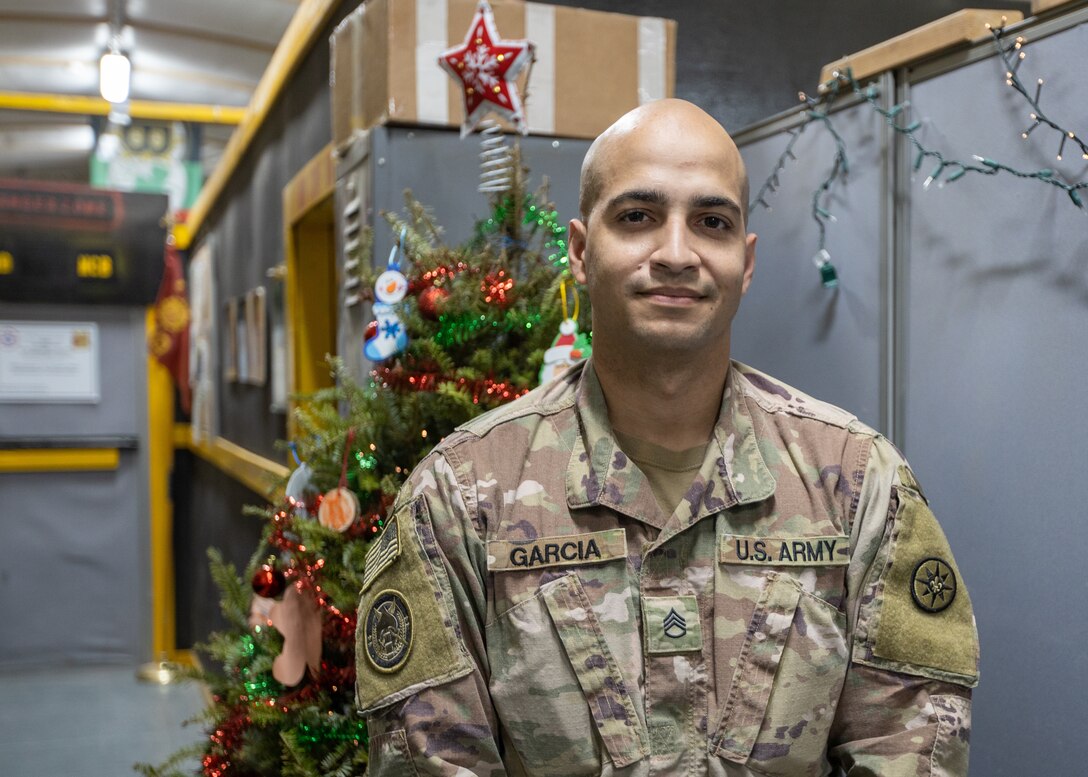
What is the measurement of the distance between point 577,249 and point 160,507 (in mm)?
5677

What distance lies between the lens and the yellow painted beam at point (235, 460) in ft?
14.0

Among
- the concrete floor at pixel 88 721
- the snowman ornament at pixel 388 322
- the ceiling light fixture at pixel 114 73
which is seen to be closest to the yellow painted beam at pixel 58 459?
the concrete floor at pixel 88 721

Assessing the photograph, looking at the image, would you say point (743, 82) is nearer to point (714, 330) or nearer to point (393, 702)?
point (714, 330)

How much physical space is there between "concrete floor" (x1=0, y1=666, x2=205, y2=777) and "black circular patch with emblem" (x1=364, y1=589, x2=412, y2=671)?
3885 millimetres

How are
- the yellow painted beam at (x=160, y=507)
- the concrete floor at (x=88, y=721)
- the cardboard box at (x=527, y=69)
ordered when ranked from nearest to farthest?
the cardboard box at (x=527, y=69)
the concrete floor at (x=88, y=721)
the yellow painted beam at (x=160, y=507)

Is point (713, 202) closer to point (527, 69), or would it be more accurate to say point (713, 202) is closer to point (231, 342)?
point (527, 69)

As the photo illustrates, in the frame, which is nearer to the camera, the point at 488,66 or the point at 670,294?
the point at 670,294

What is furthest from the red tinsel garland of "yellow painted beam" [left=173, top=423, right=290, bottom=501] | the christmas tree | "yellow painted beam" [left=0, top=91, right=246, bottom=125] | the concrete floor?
"yellow painted beam" [left=0, top=91, right=246, bottom=125]

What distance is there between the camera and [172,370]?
263 inches

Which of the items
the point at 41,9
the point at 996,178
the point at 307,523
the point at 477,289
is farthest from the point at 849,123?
the point at 41,9

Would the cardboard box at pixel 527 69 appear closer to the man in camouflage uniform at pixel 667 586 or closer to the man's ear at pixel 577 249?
the man's ear at pixel 577 249

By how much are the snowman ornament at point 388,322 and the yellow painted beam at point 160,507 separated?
4.70m

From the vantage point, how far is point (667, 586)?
4.33ft

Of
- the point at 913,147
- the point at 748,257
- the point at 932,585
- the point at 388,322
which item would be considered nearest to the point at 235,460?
the point at 388,322
